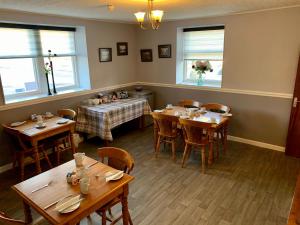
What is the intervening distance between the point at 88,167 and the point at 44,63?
8.95 ft

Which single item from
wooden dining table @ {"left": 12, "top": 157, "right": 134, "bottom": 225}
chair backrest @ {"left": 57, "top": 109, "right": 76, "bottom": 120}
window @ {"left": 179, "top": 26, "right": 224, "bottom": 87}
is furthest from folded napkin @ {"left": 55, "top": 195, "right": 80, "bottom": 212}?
window @ {"left": 179, "top": 26, "right": 224, "bottom": 87}

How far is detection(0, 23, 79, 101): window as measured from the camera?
3635mm

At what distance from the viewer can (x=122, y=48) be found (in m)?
5.23

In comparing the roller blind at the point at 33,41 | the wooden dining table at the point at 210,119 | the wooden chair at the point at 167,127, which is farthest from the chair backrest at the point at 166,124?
the roller blind at the point at 33,41

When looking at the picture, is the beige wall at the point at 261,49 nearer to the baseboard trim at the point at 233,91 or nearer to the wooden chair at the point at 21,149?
the baseboard trim at the point at 233,91

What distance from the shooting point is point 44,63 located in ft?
13.5

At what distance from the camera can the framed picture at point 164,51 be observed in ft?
16.5

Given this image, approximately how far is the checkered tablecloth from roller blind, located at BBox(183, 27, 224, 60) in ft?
5.12

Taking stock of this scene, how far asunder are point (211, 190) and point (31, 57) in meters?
3.54

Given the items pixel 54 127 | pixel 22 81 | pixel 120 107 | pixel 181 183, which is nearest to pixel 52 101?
pixel 22 81

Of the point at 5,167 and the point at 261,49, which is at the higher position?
the point at 261,49

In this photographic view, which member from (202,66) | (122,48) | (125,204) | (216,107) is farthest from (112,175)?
(122,48)

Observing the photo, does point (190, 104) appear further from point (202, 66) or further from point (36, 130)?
point (36, 130)

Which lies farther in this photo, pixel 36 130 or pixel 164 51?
pixel 164 51
